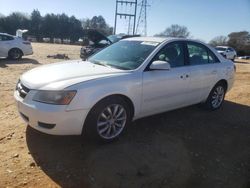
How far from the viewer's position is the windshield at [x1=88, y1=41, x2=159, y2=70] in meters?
4.67

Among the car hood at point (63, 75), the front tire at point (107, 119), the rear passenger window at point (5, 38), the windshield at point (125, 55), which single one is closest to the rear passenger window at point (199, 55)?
the windshield at point (125, 55)

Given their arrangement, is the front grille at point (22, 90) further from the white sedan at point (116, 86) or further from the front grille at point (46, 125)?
the front grille at point (46, 125)

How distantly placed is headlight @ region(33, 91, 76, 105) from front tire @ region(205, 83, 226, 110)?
140 inches

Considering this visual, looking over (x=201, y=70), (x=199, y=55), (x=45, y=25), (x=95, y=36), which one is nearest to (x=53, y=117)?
(x=201, y=70)

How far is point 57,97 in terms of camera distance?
374 cm

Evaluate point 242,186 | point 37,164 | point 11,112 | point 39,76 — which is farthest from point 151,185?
point 11,112

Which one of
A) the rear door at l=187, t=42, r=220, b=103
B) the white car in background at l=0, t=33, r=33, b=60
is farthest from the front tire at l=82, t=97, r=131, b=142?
the white car in background at l=0, t=33, r=33, b=60

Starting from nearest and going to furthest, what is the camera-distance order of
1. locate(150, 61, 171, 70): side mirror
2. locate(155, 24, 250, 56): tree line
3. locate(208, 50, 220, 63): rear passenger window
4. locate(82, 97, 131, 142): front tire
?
locate(82, 97, 131, 142): front tire → locate(150, 61, 171, 70): side mirror → locate(208, 50, 220, 63): rear passenger window → locate(155, 24, 250, 56): tree line

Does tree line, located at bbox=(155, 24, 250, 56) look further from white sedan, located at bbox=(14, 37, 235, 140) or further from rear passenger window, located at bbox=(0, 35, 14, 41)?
white sedan, located at bbox=(14, 37, 235, 140)

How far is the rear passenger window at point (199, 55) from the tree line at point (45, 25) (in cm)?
5344

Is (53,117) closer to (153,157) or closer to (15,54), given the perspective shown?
(153,157)

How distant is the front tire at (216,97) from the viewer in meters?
6.27

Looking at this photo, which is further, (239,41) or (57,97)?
(239,41)

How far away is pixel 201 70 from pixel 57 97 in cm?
308
